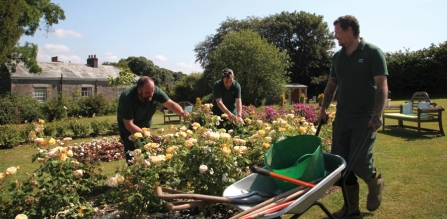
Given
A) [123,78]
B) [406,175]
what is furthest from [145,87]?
[123,78]

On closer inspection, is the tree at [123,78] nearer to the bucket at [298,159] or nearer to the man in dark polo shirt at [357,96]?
the man in dark polo shirt at [357,96]

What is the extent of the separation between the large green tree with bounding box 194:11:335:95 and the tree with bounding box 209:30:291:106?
1702 cm

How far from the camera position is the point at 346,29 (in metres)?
3.25

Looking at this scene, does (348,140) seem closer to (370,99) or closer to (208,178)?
(370,99)

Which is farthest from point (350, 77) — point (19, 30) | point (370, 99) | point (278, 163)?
point (19, 30)

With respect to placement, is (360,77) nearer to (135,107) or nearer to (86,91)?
(135,107)

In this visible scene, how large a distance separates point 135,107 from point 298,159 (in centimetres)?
250

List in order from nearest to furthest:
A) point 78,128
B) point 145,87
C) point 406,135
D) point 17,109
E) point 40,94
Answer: point 145,87 < point 406,135 < point 78,128 < point 17,109 < point 40,94

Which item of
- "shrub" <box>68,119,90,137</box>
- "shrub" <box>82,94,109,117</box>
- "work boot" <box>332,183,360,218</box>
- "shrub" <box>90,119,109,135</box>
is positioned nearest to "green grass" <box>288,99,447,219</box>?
"work boot" <box>332,183,360,218</box>

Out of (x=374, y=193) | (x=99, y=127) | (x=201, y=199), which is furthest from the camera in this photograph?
(x=99, y=127)

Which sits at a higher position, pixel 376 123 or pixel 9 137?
pixel 376 123

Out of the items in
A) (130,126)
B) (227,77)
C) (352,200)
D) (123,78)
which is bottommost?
(352,200)

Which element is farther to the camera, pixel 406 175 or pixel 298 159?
pixel 406 175

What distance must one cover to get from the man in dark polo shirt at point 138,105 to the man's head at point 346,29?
215 centimetres
